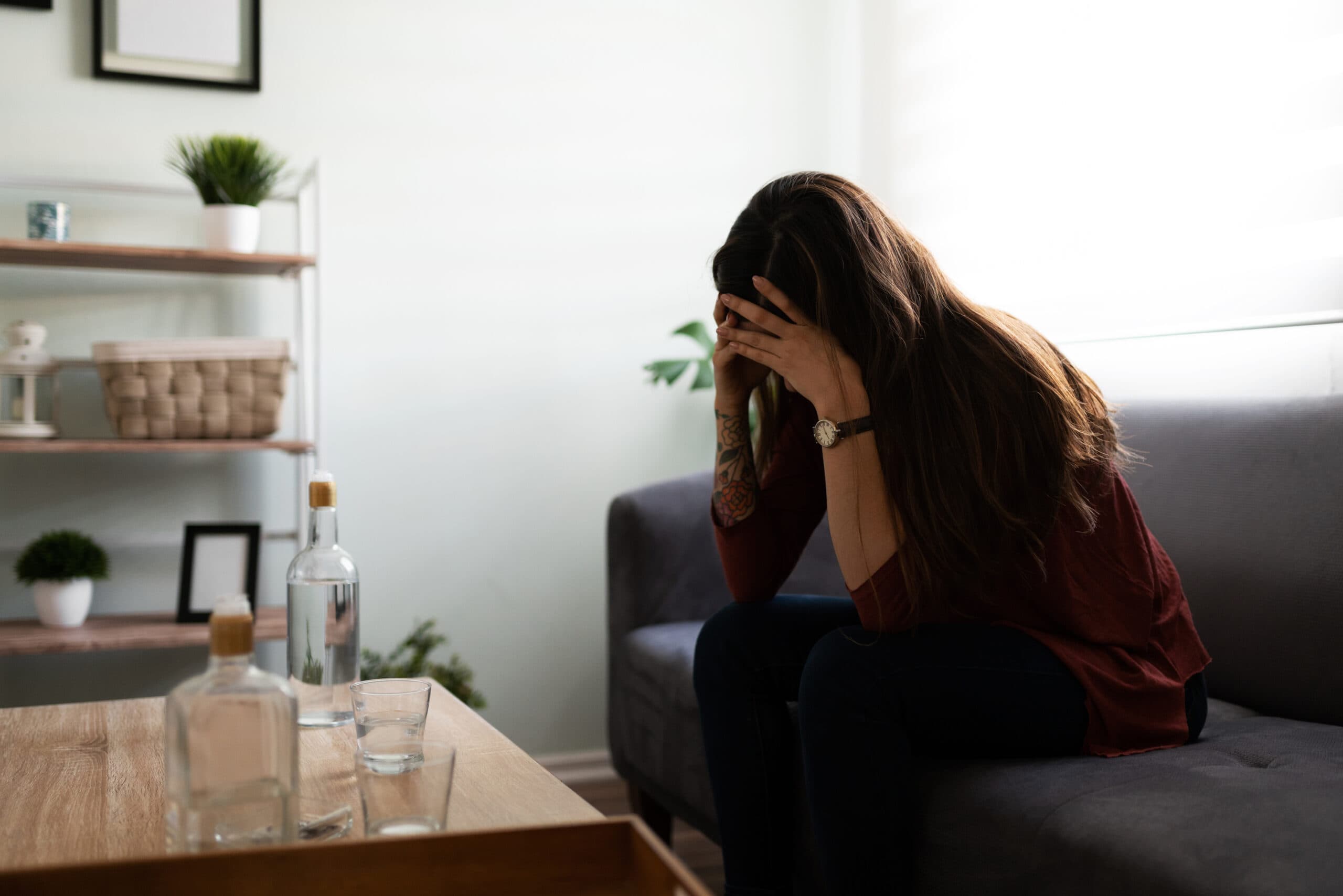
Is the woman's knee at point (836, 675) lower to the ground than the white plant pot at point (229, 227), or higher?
lower

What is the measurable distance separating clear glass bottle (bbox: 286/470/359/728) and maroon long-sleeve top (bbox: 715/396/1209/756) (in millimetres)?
518

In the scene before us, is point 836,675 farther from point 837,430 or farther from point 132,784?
point 132,784

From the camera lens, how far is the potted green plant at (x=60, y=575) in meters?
2.01

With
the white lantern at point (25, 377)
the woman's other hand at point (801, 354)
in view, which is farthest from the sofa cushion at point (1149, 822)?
the white lantern at point (25, 377)

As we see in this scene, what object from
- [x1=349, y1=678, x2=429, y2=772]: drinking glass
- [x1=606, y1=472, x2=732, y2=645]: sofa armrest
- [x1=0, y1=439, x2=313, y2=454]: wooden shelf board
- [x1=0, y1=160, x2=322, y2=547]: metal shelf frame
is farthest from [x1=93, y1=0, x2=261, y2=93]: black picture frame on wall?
[x1=349, y1=678, x2=429, y2=772]: drinking glass

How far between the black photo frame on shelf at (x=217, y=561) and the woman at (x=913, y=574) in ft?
3.88

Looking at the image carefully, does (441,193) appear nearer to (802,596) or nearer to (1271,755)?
(802,596)

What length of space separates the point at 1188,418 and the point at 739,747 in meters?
0.84

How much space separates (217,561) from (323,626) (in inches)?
48.1

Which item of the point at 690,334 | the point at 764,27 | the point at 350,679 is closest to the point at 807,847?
the point at 350,679

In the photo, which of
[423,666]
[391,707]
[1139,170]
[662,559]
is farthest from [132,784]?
[1139,170]

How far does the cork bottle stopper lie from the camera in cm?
61

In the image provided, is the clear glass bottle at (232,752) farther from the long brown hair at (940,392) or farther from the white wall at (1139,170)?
the white wall at (1139,170)

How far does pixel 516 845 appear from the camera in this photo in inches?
26.2
